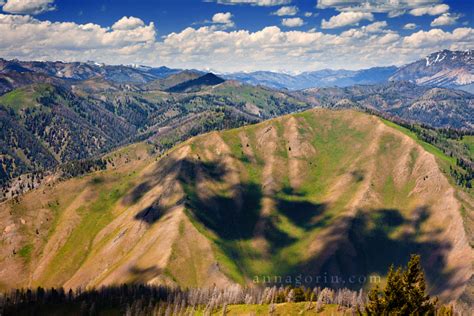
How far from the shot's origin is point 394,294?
160 feet

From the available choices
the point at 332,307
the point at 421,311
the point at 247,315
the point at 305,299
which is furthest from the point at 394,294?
the point at 305,299

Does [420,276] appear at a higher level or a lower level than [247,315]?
higher

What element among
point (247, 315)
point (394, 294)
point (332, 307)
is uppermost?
point (394, 294)

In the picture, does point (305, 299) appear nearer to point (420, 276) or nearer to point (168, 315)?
point (168, 315)

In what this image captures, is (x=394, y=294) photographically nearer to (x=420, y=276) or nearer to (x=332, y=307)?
(x=420, y=276)

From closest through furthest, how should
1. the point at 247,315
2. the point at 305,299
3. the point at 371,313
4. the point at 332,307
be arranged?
the point at 371,313, the point at 332,307, the point at 247,315, the point at 305,299

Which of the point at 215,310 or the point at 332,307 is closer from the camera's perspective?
the point at 332,307

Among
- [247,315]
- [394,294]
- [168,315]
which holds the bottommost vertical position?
[168,315]

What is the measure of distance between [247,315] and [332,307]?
1535 inches

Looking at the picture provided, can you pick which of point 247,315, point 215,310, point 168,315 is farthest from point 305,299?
point 168,315

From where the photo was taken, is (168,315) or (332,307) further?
(168,315)

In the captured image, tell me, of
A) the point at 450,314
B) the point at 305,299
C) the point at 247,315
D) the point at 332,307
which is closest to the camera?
the point at 450,314

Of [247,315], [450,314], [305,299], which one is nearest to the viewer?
[450,314]

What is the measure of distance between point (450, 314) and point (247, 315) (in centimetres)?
13477
